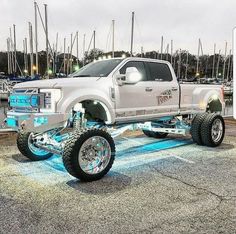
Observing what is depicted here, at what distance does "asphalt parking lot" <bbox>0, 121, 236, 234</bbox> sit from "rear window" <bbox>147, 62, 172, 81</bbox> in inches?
72.7

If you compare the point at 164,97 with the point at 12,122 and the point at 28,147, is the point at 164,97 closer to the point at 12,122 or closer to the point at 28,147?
the point at 28,147

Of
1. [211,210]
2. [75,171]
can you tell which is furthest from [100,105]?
[211,210]

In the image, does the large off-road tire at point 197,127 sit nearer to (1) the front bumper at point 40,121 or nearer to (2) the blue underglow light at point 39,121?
(1) the front bumper at point 40,121

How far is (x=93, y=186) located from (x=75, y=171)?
38 cm

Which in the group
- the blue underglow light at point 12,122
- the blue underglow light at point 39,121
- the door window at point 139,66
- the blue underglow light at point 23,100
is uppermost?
the door window at point 139,66

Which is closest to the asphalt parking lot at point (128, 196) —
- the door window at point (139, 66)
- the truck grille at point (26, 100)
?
the truck grille at point (26, 100)

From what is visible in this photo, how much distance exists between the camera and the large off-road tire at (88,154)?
5.18 m

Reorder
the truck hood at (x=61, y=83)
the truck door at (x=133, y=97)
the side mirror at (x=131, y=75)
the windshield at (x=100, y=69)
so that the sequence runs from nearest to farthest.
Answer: the truck hood at (x=61, y=83) < the side mirror at (x=131, y=75) < the truck door at (x=133, y=97) < the windshield at (x=100, y=69)

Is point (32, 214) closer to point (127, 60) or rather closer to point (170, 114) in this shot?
point (127, 60)

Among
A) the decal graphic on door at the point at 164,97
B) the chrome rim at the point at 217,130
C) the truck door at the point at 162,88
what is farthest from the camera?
the chrome rim at the point at 217,130

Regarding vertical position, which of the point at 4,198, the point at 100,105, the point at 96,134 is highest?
the point at 100,105

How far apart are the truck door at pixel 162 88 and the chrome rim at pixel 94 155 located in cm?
210

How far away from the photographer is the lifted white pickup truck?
547 centimetres

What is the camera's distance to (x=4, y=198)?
461cm
